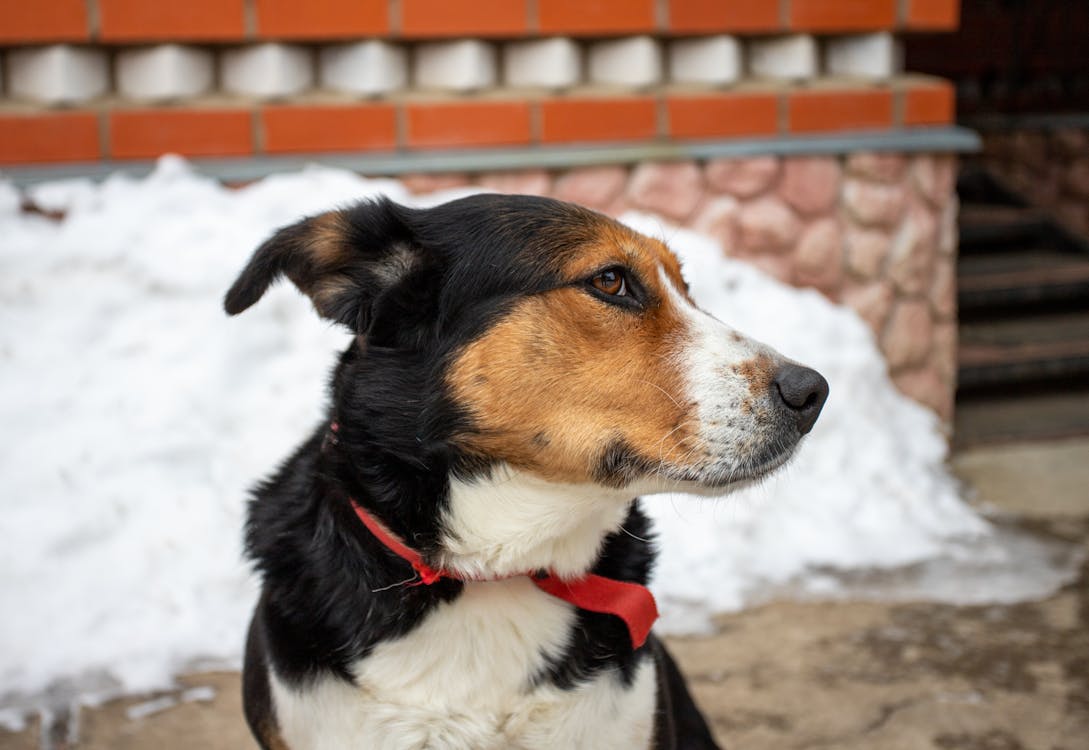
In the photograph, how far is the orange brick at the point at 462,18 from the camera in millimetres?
4340

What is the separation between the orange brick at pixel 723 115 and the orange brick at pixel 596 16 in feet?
1.12

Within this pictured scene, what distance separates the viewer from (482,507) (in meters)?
2.07

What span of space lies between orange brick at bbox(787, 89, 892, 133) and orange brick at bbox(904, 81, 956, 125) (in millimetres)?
93

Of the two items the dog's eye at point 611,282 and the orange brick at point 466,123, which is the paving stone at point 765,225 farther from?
the dog's eye at point 611,282

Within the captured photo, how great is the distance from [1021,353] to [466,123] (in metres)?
3.04

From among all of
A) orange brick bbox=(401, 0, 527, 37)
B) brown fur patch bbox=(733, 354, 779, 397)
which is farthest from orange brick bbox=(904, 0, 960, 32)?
brown fur patch bbox=(733, 354, 779, 397)

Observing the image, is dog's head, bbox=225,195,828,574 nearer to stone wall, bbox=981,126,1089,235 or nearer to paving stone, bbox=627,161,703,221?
paving stone, bbox=627,161,703,221

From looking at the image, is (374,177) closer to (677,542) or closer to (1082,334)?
(677,542)

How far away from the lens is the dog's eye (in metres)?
2.11

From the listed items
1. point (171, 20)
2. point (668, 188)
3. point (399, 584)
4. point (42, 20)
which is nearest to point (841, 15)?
point (668, 188)

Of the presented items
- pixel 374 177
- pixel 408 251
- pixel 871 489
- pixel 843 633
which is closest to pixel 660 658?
pixel 408 251

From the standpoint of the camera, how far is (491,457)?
6.75 feet

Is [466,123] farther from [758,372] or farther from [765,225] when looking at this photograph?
[758,372]

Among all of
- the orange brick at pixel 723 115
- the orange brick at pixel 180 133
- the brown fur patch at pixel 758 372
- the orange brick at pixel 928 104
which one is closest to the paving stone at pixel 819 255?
the orange brick at pixel 723 115
